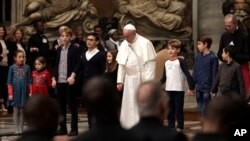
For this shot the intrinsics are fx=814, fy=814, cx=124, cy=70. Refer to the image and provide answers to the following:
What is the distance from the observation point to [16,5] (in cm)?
2355

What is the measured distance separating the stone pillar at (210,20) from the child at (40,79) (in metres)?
9.02

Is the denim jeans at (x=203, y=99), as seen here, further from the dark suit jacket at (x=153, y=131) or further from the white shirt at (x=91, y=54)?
the dark suit jacket at (x=153, y=131)

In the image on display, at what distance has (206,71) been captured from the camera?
44.7ft

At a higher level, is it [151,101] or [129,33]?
[129,33]

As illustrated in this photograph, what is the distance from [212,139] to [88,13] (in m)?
17.7

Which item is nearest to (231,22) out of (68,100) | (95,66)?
(95,66)

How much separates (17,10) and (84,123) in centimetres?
890

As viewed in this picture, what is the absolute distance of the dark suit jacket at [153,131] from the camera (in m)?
5.48

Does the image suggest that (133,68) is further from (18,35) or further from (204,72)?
(18,35)

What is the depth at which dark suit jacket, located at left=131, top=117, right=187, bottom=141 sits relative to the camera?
5480mm

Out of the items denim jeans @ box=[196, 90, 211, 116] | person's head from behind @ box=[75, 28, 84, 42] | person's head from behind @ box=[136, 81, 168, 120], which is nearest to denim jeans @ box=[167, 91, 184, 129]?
denim jeans @ box=[196, 90, 211, 116]

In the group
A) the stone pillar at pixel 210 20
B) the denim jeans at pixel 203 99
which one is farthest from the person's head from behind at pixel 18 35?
the stone pillar at pixel 210 20

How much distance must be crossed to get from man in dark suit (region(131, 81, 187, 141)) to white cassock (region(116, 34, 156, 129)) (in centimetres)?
687

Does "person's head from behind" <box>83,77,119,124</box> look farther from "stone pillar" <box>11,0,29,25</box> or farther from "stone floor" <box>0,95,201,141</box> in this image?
"stone pillar" <box>11,0,29,25</box>
